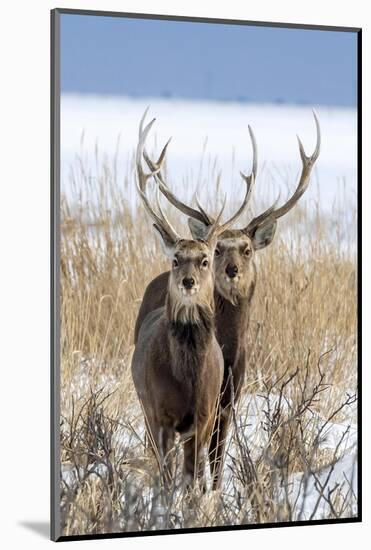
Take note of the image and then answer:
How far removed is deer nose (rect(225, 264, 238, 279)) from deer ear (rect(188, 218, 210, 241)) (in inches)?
7.2

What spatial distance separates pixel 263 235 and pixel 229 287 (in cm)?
30

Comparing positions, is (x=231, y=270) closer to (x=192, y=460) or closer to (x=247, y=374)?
(x=247, y=374)

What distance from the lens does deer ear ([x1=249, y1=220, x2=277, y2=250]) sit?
275 inches

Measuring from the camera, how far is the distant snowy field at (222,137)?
21.9 feet

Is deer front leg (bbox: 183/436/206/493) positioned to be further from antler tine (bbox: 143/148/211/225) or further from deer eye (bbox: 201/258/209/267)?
antler tine (bbox: 143/148/211/225)

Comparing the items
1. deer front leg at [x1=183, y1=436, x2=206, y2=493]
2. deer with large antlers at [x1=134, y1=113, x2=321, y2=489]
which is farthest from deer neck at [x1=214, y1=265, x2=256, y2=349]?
deer front leg at [x1=183, y1=436, x2=206, y2=493]

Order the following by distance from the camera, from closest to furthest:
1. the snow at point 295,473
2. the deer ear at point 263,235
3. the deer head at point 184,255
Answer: the deer head at point 184,255, the snow at point 295,473, the deer ear at point 263,235

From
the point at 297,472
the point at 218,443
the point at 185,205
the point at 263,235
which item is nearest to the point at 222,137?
the point at 185,205

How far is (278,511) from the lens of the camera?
6.90 meters

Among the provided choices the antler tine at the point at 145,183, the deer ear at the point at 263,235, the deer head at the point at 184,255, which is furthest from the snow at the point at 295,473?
the antler tine at the point at 145,183

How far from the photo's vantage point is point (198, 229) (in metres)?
6.81

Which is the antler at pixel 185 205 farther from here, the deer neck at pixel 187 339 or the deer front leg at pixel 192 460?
the deer front leg at pixel 192 460

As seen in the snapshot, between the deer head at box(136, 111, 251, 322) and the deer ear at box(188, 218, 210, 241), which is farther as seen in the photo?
the deer ear at box(188, 218, 210, 241)

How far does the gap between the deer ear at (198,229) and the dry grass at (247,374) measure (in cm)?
6
